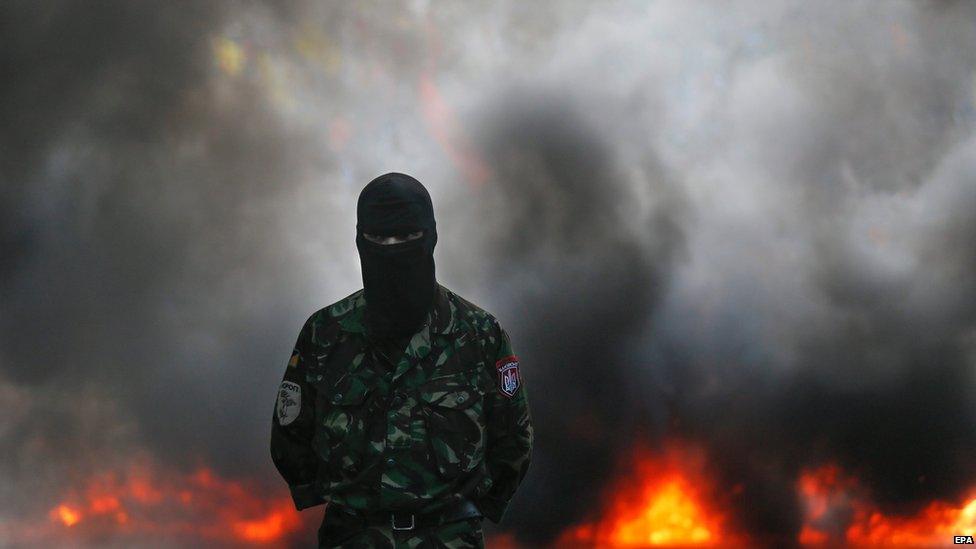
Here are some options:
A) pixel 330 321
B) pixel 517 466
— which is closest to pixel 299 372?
pixel 330 321

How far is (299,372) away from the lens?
618cm

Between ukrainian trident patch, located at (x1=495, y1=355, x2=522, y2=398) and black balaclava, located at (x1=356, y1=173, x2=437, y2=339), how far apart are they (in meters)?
0.68

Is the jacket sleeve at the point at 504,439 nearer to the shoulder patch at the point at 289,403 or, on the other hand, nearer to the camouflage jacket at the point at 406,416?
the camouflage jacket at the point at 406,416

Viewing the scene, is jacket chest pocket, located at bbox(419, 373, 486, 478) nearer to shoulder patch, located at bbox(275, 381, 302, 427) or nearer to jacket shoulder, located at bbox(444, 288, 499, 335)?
jacket shoulder, located at bbox(444, 288, 499, 335)

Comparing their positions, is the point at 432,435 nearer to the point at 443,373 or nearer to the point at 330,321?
the point at 443,373

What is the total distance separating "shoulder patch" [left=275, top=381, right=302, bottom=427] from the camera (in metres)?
6.09

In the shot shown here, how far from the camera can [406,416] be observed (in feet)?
19.5

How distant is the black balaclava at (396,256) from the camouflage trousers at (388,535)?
50.6 inches

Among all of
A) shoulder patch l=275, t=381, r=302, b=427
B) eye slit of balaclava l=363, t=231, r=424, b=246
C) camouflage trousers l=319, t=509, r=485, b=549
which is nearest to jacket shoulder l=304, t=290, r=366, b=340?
shoulder patch l=275, t=381, r=302, b=427

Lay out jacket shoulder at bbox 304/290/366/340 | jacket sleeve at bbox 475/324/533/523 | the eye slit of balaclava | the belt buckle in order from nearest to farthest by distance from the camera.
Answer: the belt buckle, the eye slit of balaclava, jacket shoulder at bbox 304/290/366/340, jacket sleeve at bbox 475/324/533/523

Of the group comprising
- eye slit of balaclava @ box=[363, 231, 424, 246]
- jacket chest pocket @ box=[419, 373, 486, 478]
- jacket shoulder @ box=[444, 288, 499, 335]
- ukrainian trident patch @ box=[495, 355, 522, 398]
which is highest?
eye slit of balaclava @ box=[363, 231, 424, 246]

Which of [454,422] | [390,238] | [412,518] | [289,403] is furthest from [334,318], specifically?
[412,518]

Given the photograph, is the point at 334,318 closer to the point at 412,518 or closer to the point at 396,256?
the point at 396,256

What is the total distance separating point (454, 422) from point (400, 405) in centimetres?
39
